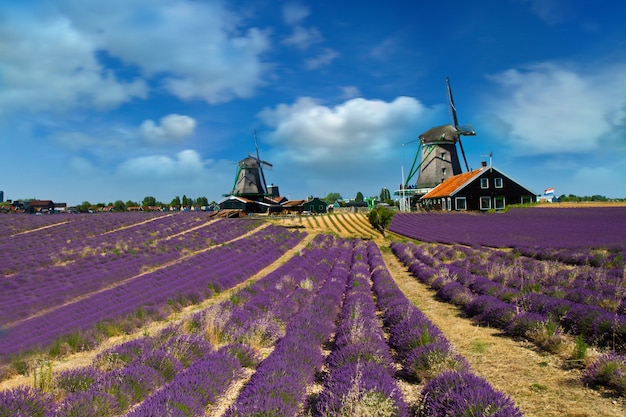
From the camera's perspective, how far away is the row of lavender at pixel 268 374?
4328 mm

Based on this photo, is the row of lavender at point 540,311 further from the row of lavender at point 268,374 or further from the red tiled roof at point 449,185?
the red tiled roof at point 449,185

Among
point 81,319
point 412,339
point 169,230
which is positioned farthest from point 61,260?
point 412,339

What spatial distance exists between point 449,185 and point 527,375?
48472 mm

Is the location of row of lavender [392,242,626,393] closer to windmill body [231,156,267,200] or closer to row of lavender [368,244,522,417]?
row of lavender [368,244,522,417]

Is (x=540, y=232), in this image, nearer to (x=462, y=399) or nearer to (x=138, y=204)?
(x=462, y=399)

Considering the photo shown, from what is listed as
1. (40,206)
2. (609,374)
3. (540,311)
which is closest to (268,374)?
(609,374)

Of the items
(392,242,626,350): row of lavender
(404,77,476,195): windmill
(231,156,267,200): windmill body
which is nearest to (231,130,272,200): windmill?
(231,156,267,200): windmill body

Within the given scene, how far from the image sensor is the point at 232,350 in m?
6.81

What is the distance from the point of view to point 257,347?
7.73 metres

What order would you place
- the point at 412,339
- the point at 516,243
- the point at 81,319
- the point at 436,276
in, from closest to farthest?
1. the point at 412,339
2. the point at 81,319
3. the point at 436,276
4. the point at 516,243

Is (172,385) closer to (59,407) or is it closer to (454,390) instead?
(59,407)

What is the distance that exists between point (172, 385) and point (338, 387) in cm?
219

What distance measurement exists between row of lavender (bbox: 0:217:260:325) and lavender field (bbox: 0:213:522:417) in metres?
0.07

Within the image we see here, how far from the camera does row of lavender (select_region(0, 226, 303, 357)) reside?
8.43m
